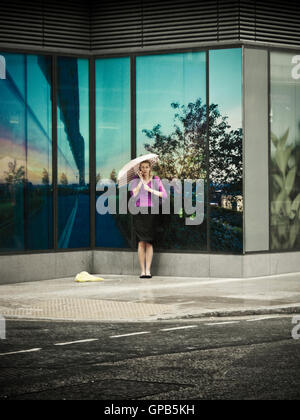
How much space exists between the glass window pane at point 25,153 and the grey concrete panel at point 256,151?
363cm

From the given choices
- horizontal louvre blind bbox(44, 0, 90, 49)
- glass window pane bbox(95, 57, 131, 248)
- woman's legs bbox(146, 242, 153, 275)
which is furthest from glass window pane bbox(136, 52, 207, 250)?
horizontal louvre blind bbox(44, 0, 90, 49)

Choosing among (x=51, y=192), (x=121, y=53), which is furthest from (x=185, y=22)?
(x=51, y=192)

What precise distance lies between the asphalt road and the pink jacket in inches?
208

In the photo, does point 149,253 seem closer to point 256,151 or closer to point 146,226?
point 146,226

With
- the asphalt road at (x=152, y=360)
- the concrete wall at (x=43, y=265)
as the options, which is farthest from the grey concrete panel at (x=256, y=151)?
the asphalt road at (x=152, y=360)

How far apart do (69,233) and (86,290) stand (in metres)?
2.61

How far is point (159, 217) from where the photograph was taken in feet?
55.2

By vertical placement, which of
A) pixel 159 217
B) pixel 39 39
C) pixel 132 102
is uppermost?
pixel 39 39

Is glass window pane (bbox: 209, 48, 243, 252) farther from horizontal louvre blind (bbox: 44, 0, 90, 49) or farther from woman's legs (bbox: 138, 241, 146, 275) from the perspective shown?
horizontal louvre blind (bbox: 44, 0, 90, 49)

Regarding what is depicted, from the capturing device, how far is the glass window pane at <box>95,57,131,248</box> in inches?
680

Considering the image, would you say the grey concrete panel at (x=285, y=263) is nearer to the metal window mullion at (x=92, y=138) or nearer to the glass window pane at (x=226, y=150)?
the glass window pane at (x=226, y=150)

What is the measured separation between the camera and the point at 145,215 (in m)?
16.7

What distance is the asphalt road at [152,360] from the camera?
24.3ft
